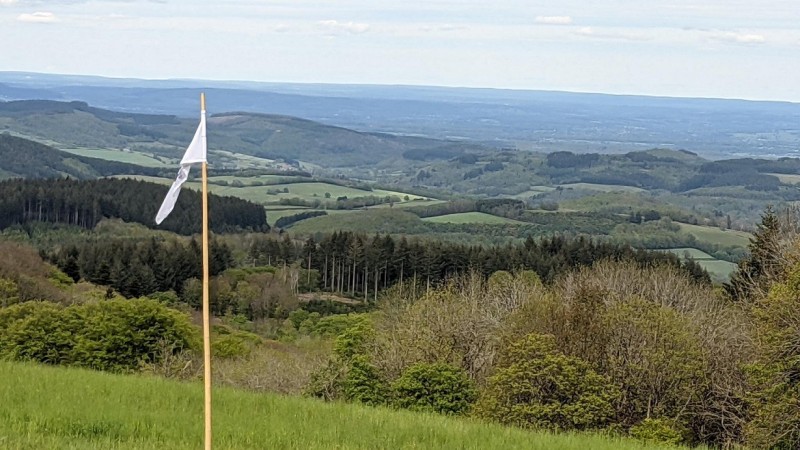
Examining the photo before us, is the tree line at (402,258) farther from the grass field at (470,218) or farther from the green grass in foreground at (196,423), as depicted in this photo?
the green grass in foreground at (196,423)

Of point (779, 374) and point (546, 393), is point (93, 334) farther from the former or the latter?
point (779, 374)

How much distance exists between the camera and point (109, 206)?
131500mm

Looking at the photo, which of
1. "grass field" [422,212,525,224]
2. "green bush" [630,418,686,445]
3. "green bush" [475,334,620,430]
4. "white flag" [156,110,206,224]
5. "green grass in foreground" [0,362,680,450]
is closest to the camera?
"white flag" [156,110,206,224]

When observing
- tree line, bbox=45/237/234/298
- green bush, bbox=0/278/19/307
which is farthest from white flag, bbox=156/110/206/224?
tree line, bbox=45/237/234/298

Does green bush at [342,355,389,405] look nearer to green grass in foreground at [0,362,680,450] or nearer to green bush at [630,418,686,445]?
green bush at [630,418,686,445]

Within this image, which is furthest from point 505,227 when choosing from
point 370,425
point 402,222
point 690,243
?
point 370,425

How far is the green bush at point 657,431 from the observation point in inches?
979

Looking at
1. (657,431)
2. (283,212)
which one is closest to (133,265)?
(657,431)

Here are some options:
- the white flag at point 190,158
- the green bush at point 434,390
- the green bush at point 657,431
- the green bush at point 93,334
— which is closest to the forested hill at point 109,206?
the green bush at point 93,334

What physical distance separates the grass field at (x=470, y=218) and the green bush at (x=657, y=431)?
119861 mm

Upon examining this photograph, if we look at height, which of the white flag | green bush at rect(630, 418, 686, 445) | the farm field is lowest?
the farm field

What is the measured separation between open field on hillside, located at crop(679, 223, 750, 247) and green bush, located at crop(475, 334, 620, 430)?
317 feet

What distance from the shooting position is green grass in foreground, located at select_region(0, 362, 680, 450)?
13.4 metres

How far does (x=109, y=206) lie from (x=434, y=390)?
366 feet
